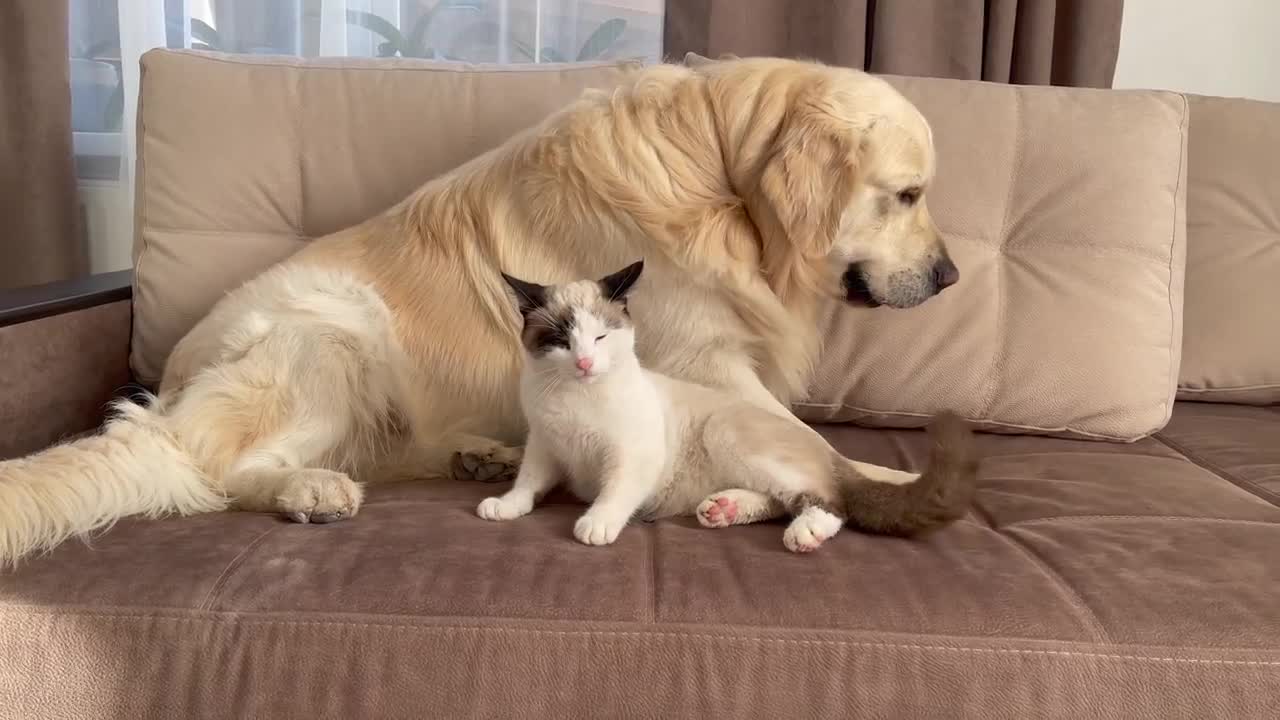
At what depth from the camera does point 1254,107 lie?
2143 mm

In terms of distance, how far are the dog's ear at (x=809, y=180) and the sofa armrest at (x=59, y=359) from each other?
1.35 meters

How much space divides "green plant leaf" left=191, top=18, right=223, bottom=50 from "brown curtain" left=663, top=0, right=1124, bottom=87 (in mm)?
1340

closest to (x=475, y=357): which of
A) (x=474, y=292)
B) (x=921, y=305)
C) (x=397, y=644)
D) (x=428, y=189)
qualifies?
(x=474, y=292)

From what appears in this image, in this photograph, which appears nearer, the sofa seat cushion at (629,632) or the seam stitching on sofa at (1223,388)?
the sofa seat cushion at (629,632)

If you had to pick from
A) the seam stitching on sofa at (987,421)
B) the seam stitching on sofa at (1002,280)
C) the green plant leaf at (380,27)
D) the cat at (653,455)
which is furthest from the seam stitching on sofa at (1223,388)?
the green plant leaf at (380,27)

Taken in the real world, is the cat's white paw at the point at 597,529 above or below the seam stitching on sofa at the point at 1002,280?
below

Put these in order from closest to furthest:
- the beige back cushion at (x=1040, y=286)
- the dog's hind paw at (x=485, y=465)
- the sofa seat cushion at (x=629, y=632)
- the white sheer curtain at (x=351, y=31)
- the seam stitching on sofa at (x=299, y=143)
A: 1. the sofa seat cushion at (x=629, y=632)
2. the dog's hind paw at (x=485, y=465)
3. the beige back cushion at (x=1040, y=286)
4. the seam stitching on sofa at (x=299, y=143)
5. the white sheer curtain at (x=351, y=31)

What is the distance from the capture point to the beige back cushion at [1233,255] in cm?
204

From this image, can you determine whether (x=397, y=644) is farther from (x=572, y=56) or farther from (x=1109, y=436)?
(x=572, y=56)

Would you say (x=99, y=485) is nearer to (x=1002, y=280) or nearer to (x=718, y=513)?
(x=718, y=513)

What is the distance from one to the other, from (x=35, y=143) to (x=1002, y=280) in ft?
8.59

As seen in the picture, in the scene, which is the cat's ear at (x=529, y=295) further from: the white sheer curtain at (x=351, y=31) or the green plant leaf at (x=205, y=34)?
the green plant leaf at (x=205, y=34)

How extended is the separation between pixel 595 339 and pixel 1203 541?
2.97ft

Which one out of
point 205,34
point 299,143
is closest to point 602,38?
point 299,143
